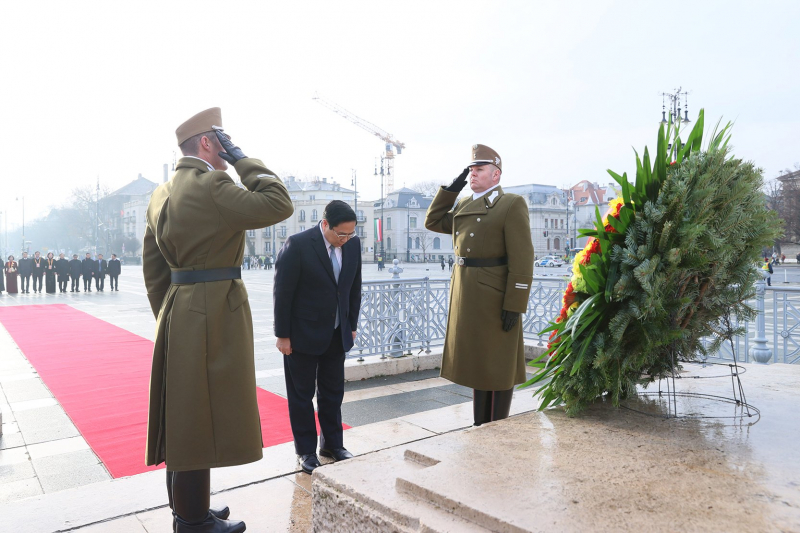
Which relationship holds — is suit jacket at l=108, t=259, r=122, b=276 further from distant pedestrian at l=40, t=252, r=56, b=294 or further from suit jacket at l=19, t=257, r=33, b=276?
suit jacket at l=19, t=257, r=33, b=276

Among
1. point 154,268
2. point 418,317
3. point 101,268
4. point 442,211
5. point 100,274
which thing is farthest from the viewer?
point 101,268

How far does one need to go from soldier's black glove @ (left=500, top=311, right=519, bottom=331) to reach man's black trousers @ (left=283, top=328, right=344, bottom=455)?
1.04 m

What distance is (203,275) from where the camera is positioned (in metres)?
2.48

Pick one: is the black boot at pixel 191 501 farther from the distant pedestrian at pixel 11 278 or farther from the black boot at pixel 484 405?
the distant pedestrian at pixel 11 278

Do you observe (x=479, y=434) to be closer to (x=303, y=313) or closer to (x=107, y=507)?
(x=303, y=313)

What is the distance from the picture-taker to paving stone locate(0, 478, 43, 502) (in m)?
3.33

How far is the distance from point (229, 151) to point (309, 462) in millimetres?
1935

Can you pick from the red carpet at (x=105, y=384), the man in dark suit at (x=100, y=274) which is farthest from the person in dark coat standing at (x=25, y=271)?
the red carpet at (x=105, y=384)

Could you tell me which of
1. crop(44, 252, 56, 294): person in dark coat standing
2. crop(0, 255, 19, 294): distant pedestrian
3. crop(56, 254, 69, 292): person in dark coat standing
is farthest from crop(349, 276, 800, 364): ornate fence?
crop(0, 255, 19, 294): distant pedestrian

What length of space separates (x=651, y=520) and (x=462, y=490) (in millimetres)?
523

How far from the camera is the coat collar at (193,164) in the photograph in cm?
254

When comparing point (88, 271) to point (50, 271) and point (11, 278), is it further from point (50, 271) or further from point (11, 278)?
point (11, 278)

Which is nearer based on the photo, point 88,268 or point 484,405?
point 484,405

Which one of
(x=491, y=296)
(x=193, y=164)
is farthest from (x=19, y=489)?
(x=491, y=296)
